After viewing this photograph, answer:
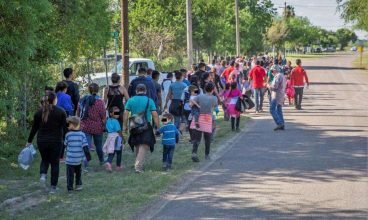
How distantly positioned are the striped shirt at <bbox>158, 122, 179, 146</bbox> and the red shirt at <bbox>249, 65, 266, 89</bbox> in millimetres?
10537

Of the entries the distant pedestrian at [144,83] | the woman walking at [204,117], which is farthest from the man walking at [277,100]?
the woman walking at [204,117]

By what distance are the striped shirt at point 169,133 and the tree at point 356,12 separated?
3909 centimetres

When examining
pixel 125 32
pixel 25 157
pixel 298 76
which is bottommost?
pixel 25 157

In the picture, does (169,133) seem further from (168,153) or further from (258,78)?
(258,78)

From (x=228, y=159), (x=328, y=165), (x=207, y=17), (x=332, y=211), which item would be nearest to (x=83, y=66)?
(x=228, y=159)

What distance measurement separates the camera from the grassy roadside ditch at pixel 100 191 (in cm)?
900

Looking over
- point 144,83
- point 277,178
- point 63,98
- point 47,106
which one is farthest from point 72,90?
point 277,178

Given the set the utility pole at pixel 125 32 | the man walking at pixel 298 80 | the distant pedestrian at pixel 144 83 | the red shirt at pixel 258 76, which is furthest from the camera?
the man walking at pixel 298 80

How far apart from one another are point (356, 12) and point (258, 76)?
102ft

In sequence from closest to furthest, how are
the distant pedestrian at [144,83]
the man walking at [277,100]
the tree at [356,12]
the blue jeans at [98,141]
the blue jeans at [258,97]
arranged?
the blue jeans at [98,141]
the distant pedestrian at [144,83]
the man walking at [277,100]
the blue jeans at [258,97]
the tree at [356,12]

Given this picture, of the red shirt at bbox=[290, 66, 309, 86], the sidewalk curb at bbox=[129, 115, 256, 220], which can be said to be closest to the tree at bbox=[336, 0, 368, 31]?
the red shirt at bbox=[290, 66, 309, 86]

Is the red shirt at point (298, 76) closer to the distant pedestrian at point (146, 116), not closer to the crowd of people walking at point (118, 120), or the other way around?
the crowd of people walking at point (118, 120)

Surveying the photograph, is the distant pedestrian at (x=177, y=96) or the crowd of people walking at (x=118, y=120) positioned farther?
the distant pedestrian at (x=177, y=96)

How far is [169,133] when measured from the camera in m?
12.3
